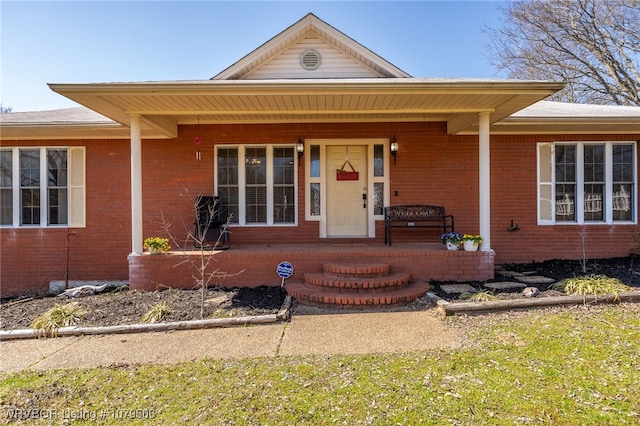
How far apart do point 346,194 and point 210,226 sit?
114 inches

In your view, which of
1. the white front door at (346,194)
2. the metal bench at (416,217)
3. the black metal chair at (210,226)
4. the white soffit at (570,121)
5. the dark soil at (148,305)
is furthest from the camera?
the white front door at (346,194)

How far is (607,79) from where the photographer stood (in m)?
16.8

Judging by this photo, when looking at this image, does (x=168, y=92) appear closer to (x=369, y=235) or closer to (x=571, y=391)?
(x=369, y=235)

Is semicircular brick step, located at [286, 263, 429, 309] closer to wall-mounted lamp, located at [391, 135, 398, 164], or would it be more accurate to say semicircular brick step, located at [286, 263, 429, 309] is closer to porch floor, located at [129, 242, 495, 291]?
porch floor, located at [129, 242, 495, 291]

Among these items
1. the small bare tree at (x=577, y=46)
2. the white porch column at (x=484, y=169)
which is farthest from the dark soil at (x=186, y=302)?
the small bare tree at (x=577, y=46)

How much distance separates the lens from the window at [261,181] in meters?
7.46

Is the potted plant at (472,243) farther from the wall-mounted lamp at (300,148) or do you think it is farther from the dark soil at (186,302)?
the wall-mounted lamp at (300,148)

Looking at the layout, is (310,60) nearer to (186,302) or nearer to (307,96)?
(307,96)

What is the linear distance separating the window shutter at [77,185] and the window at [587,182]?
9701 mm

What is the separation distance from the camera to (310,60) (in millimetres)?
7711

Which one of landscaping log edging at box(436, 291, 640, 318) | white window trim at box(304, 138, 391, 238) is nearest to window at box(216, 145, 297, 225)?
white window trim at box(304, 138, 391, 238)

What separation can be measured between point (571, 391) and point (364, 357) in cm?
165

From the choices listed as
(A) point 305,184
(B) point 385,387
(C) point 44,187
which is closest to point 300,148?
(A) point 305,184

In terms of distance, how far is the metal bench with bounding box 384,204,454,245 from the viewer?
7156 millimetres
